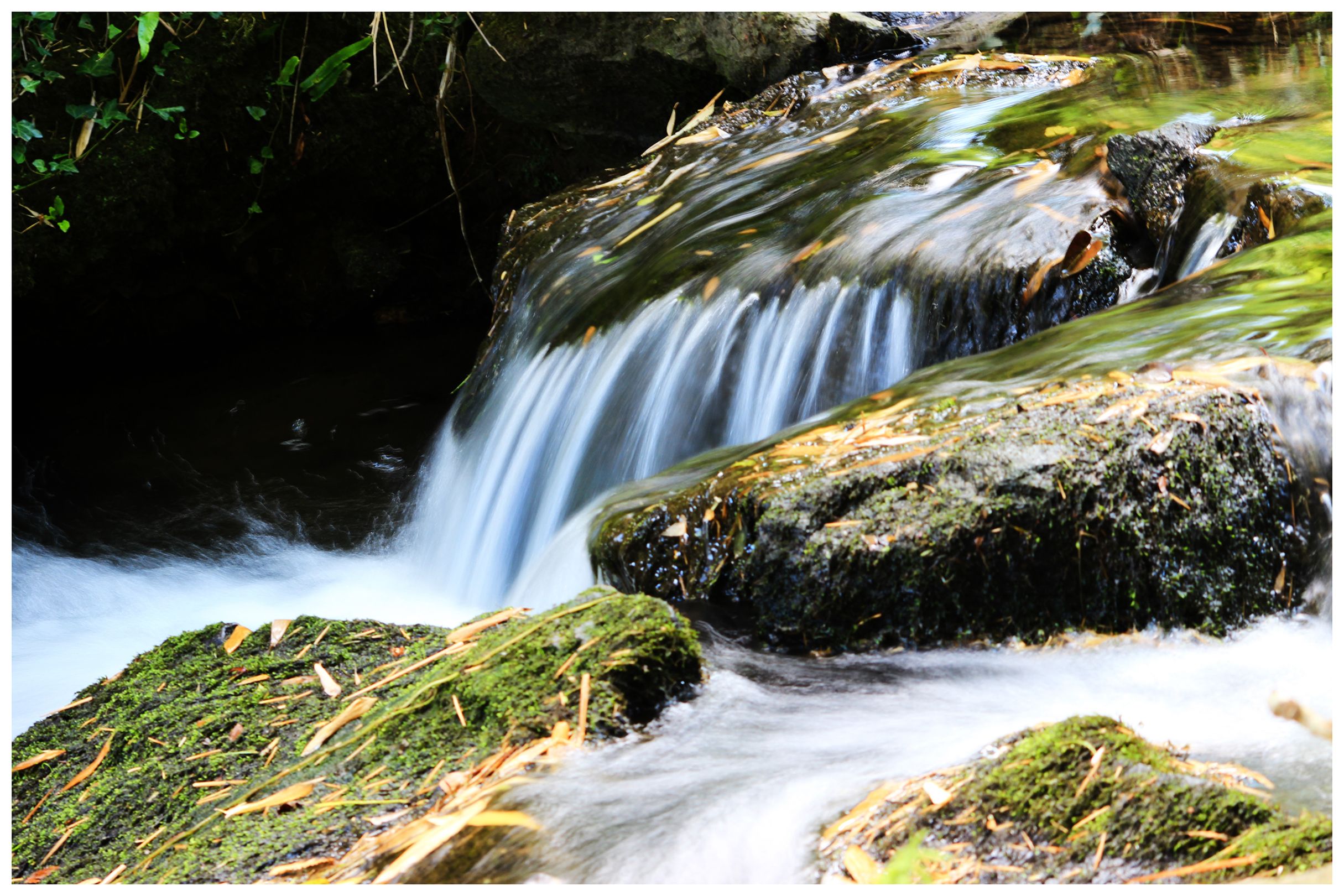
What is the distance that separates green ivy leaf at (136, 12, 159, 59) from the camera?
4676mm

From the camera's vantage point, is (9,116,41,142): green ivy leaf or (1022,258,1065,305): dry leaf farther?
(9,116,41,142): green ivy leaf

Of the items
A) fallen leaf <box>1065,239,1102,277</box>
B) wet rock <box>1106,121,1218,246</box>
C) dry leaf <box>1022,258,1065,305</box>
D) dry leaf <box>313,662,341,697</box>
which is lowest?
dry leaf <box>313,662,341,697</box>

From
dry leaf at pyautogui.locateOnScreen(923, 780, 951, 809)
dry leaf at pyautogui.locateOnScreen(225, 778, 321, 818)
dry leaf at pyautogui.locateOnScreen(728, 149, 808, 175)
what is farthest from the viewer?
dry leaf at pyautogui.locateOnScreen(728, 149, 808, 175)

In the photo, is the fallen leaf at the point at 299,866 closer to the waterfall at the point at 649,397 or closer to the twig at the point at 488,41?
the waterfall at the point at 649,397

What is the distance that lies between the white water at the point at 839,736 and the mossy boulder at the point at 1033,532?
75 millimetres

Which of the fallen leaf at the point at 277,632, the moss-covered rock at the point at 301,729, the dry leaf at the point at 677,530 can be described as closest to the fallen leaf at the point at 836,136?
the dry leaf at the point at 677,530

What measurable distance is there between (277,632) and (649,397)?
62.7 inches

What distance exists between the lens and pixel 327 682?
2.30m

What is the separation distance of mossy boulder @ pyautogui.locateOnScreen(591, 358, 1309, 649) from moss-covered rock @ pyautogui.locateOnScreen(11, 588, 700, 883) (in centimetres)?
30

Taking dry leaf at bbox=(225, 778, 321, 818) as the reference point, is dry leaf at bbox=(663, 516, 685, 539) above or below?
above

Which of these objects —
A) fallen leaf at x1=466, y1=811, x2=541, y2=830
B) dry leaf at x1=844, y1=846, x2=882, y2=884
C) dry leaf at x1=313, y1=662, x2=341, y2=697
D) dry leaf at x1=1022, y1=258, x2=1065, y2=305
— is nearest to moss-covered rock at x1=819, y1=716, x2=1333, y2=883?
dry leaf at x1=844, y1=846, x2=882, y2=884

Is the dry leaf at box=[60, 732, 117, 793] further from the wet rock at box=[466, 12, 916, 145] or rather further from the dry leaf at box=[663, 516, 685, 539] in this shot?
the wet rock at box=[466, 12, 916, 145]

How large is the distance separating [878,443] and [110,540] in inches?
163
